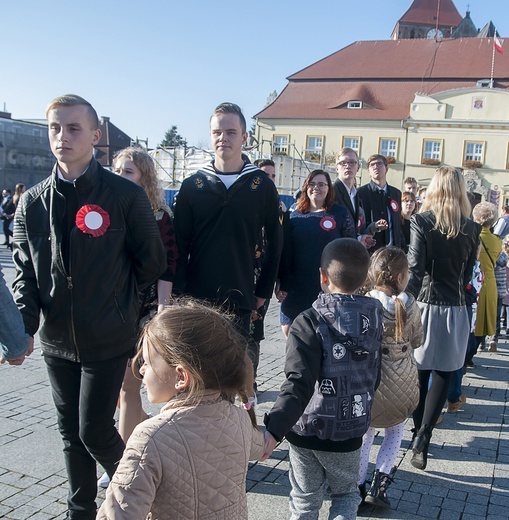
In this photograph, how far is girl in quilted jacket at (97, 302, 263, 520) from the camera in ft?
5.51

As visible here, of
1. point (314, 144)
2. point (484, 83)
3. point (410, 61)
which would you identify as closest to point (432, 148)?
point (484, 83)

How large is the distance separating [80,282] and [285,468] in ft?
6.39

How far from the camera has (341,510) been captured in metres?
2.68

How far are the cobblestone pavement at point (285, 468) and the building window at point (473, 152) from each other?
1554 inches

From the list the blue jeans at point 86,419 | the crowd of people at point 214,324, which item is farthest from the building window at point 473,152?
the blue jeans at point 86,419

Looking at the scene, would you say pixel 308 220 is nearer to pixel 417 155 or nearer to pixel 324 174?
pixel 324 174

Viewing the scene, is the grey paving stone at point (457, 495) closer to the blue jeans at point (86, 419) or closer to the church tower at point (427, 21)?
the blue jeans at point (86, 419)

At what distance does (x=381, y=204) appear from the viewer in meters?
6.12

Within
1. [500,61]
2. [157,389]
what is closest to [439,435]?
[157,389]

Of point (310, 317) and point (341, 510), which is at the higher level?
point (310, 317)

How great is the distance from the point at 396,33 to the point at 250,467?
6283 cm

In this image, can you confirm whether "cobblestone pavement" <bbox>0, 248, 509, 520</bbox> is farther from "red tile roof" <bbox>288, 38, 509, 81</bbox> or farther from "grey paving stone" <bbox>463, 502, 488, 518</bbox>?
"red tile roof" <bbox>288, 38, 509, 81</bbox>

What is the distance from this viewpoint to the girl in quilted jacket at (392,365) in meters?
3.34

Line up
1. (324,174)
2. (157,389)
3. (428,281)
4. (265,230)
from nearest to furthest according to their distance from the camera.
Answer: (157,389) → (265,230) → (428,281) → (324,174)
